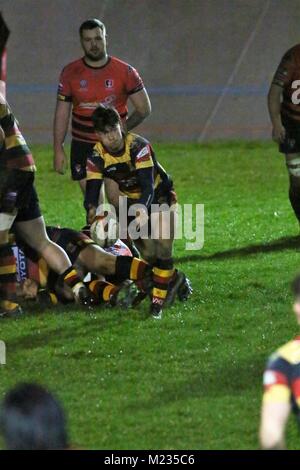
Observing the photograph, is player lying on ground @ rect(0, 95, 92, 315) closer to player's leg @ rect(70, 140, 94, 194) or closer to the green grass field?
the green grass field

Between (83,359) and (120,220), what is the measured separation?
243 cm

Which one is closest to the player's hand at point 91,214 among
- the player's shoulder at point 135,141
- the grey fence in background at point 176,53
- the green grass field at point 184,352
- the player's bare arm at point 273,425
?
the player's shoulder at point 135,141

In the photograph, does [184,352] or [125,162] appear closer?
[184,352]

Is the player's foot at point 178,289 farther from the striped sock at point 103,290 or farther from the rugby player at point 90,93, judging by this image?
the rugby player at point 90,93

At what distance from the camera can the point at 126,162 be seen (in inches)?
437

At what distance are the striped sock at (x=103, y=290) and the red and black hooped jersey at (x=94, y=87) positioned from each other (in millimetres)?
2401

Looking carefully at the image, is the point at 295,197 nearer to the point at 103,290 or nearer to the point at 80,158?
the point at 80,158

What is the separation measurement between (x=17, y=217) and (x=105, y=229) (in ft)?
2.45

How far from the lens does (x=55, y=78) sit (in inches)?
938

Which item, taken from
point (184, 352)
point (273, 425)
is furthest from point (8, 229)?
point (273, 425)

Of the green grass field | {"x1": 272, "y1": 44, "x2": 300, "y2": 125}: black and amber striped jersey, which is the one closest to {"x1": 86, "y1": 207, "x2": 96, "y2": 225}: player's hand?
the green grass field

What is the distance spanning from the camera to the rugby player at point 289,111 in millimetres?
13914

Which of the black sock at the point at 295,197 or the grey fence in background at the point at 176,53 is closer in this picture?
the black sock at the point at 295,197

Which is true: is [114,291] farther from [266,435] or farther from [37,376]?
[266,435]
